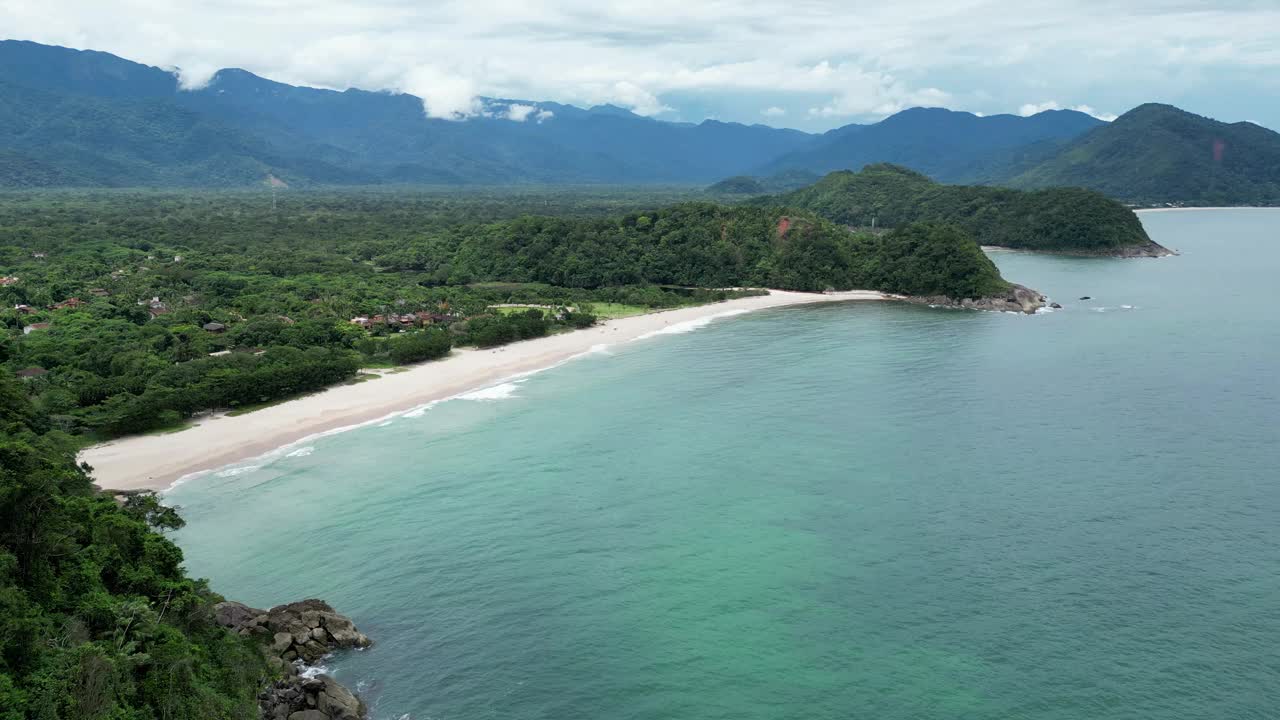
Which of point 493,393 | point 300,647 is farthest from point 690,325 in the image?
point 300,647

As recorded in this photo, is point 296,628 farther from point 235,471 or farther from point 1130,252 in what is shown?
point 1130,252

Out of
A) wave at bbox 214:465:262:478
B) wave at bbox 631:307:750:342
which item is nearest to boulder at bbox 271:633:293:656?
wave at bbox 214:465:262:478


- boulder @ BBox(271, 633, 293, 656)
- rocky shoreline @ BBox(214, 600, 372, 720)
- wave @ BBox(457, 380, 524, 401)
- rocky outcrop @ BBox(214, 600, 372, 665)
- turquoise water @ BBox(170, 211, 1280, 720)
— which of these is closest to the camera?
Result: rocky shoreline @ BBox(214, 600, 372, 720)

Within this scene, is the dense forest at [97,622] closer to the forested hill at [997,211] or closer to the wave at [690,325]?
the wave at [690,325]

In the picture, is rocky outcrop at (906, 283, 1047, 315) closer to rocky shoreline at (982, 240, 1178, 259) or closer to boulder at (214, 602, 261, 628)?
rocky shoreline at (982, 240, 1178, 259)

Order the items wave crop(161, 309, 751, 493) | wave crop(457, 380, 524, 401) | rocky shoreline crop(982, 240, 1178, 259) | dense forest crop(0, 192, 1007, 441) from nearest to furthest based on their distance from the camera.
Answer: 1. wave crop(161, 309, 751, 493)
2. dense forest crop(0, 192, 1007, 441)
3. wave crop(457, 380, 524, 401)
4. rocky shoreline crop(982, 240, 1178, 259)

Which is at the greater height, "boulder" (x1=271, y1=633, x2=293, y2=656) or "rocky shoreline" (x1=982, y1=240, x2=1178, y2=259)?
"rocky shoreline" (x1=982, y1=240, x2=1178, y2=259)

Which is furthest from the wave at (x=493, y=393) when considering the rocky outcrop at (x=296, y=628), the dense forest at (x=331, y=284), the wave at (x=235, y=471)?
the rocky outcrop at (x=296, y=628)


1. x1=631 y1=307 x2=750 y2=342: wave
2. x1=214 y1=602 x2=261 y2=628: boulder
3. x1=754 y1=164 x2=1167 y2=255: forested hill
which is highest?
x1=754 y1=164 x2=1167 y2=255: forested hill
